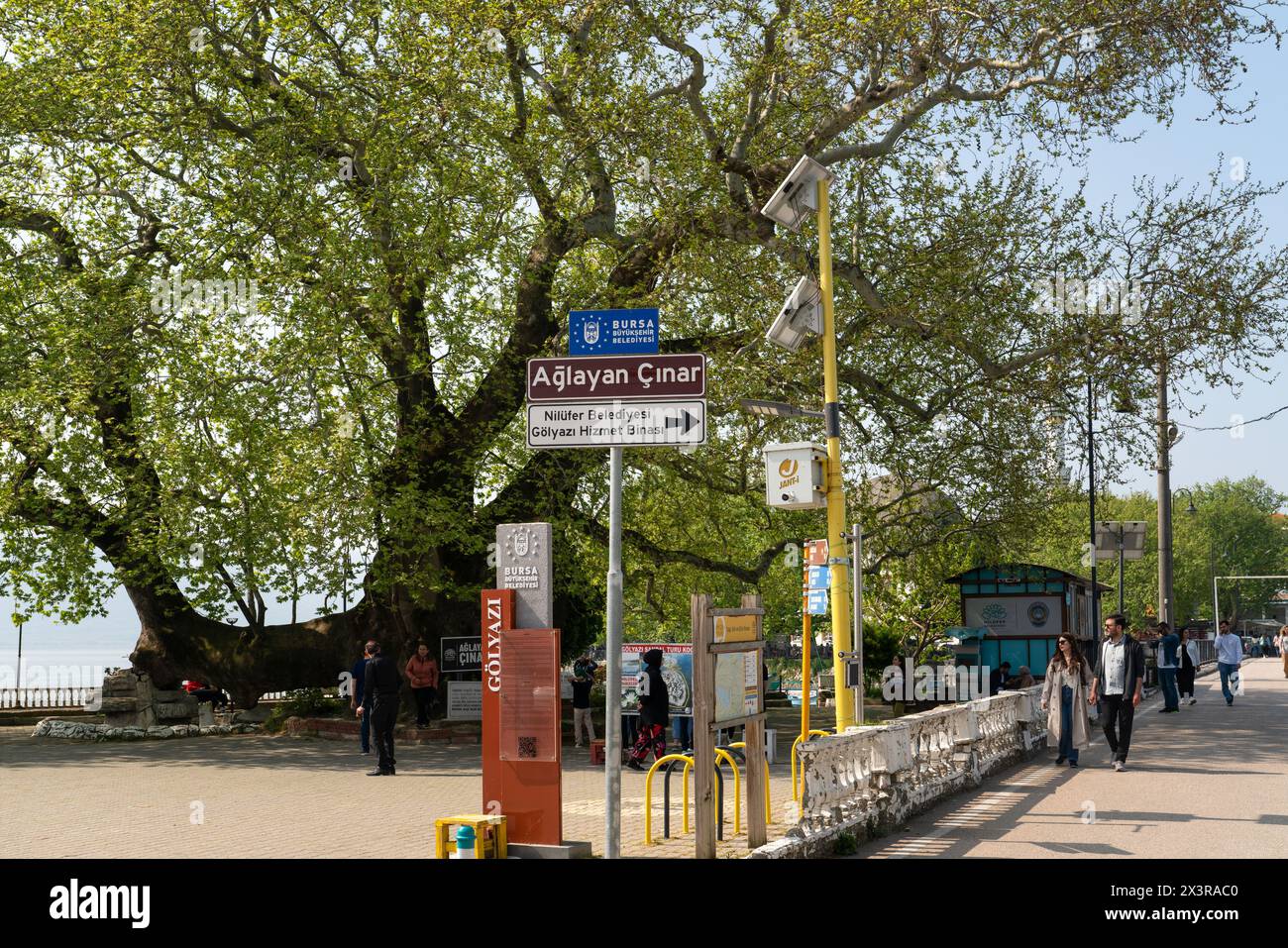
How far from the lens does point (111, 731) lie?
83.9 ft

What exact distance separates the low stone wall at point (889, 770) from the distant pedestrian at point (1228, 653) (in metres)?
13.6

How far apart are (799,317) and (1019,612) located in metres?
19.7

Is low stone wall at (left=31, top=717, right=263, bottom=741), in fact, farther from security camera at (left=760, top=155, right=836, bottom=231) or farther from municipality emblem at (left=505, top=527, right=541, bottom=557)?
security camera at (left=760, top=155, right=836, bottom=231)

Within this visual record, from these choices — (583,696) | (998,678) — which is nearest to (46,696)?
(583,696)

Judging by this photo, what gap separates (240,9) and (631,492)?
11.4 m

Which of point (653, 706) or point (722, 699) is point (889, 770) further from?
point (653, 706)

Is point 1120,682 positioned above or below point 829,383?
below

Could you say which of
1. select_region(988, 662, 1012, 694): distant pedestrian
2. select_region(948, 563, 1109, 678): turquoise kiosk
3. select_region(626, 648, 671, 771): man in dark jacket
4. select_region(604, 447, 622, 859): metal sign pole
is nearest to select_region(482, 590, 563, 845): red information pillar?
select_region(604, 447, 622, 859): metal sign pole

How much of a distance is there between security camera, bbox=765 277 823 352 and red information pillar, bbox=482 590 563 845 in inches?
181

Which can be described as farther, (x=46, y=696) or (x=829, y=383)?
(x=46, y=696)

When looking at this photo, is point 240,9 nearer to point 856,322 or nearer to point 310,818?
point 856,322

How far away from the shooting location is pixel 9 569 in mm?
23922

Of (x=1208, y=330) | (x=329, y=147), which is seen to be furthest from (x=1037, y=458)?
(x=329, y=147)

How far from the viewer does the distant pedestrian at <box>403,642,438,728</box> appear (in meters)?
24.1
